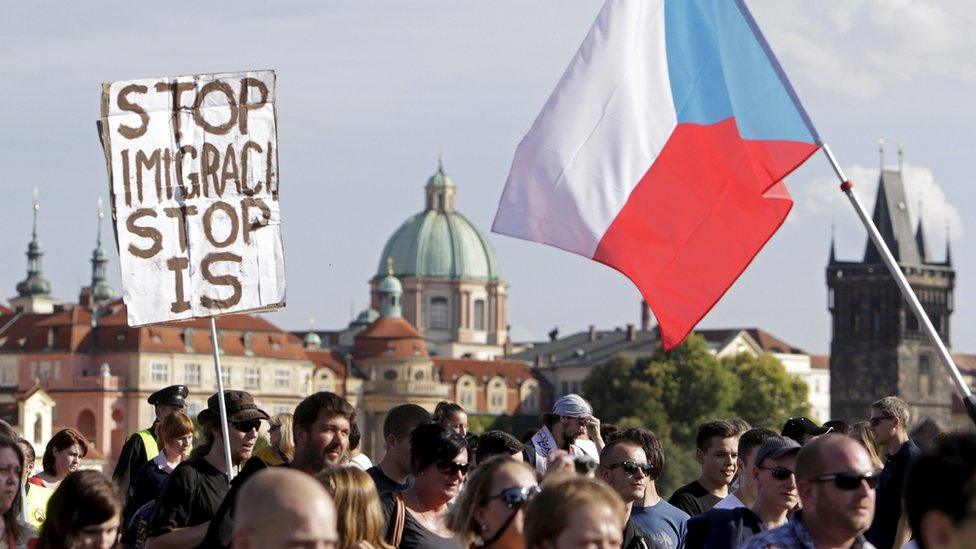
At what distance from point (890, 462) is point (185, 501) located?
3453mm

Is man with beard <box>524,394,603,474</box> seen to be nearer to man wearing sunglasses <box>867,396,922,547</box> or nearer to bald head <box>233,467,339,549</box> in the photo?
man wearing sunglasses <box>867,396,922,547</box>

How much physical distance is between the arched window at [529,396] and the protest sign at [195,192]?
141 m

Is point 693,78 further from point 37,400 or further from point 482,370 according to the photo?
point 482,370

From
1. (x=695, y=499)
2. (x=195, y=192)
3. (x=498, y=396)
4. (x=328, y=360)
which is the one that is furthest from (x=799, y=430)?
(x=498, y=396)

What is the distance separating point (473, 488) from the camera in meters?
7.53

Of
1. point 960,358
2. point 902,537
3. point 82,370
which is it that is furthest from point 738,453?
point 960,358

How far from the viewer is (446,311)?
171m

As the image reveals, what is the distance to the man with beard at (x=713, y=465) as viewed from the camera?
455 inches

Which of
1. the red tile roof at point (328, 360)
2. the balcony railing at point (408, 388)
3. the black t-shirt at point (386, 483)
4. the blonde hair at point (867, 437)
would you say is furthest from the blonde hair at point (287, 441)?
the red tile roof at point (328, 360)

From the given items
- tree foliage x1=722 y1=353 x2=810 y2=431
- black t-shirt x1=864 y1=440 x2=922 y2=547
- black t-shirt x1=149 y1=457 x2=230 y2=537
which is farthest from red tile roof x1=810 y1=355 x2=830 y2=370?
black t-shirt x1=149 y1=457 x2=230 y2=537

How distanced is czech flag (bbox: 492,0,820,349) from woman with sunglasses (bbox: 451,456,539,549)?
10.9ft

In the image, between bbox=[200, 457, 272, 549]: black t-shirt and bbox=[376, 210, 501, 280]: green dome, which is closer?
bbox=[200, 457, 272, 549]: black t-shirt

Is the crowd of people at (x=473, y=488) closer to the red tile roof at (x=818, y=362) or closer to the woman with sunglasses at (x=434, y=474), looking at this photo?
the woman with sunglasses at (x=434, y=474)

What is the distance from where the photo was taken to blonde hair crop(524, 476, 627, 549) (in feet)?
22.1
